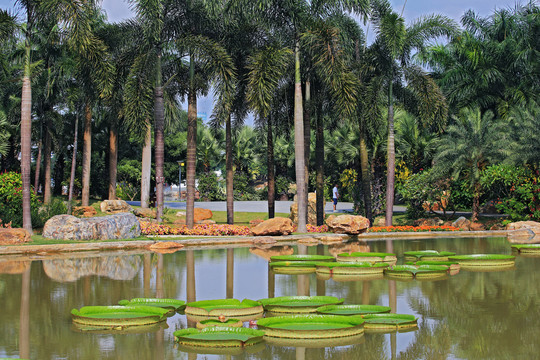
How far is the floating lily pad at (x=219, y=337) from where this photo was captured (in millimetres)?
7070

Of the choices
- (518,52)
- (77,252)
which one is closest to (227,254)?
(77,252)

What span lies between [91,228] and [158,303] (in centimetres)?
1128

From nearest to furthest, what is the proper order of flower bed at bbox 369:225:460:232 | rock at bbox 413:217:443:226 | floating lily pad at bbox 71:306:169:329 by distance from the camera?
floating lily pad at bbox 71:306:169:329 → flower bed at bbox 369:225:460:232 → rock at bbox 413:217:443:226

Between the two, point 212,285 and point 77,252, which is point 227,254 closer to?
point 77,252

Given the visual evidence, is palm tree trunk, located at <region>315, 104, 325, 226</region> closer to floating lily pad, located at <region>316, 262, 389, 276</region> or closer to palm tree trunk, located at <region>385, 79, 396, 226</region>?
palm tree trunk, located at <region>385, 79, 396, 226</region>

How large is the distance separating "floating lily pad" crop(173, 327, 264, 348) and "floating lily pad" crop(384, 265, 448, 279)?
236 inches

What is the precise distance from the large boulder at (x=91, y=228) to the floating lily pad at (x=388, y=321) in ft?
44.3

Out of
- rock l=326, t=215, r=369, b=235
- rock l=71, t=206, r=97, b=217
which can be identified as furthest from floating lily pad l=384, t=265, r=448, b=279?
rock l=71, t=206, r=97, b=217

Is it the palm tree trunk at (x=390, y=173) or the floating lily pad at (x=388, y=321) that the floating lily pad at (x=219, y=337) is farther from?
the palm tree trunk at (x=390, y=173)

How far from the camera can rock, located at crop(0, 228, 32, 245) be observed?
18000 millimetres

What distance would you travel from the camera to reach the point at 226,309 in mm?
8688

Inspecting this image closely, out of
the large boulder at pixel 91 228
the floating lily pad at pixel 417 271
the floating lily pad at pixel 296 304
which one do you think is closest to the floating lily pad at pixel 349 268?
the floating lily pad at pixel 417 271

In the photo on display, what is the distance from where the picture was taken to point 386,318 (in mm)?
8188

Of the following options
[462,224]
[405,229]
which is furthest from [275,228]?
[462,224]
